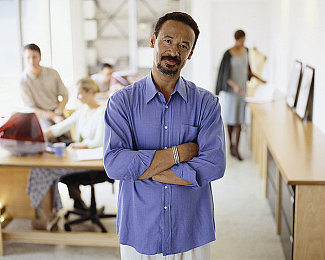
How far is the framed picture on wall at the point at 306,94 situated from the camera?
4.56m

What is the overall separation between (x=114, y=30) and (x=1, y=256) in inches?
220

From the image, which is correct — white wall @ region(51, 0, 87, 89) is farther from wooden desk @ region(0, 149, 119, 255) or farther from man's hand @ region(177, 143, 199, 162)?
man's hand @ region(177, 143, 199, 162)

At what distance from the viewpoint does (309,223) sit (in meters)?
2.97

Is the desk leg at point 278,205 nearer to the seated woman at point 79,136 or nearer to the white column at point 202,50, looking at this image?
the seated woman at point 79,136

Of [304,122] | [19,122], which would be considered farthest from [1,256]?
[304,122]

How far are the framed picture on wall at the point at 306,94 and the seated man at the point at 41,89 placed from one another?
7.54ft

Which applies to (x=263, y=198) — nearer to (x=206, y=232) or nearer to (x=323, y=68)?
(x=323, y=68)

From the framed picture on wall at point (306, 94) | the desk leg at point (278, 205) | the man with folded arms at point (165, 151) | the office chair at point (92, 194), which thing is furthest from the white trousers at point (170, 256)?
the framed picture on wall at point (306, 94)

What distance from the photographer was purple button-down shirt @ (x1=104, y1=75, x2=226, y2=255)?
81.1 inches

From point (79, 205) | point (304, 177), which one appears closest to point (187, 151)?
point (304, 177)

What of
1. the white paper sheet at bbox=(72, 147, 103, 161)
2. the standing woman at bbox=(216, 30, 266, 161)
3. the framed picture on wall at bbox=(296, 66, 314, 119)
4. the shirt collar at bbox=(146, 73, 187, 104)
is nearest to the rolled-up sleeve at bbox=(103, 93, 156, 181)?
the shirt collar at bbox=(146, 73, 187, 104)

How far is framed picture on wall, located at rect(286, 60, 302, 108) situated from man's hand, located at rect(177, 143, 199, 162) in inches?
127

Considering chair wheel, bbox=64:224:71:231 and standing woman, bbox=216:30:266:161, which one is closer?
chair wheel, bbox=64:224:71:231

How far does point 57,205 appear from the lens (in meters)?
4.03
